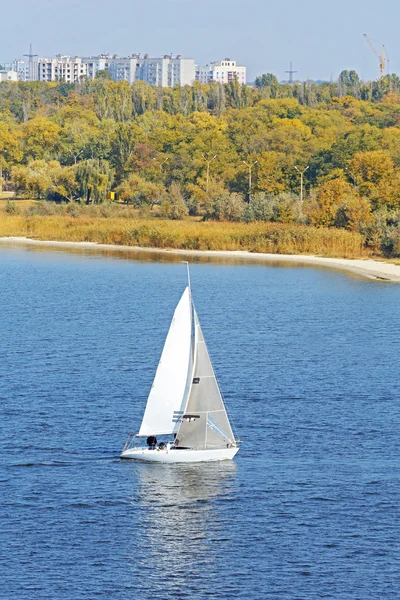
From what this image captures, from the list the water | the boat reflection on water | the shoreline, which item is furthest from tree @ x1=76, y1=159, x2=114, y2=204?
the boat reflection on water

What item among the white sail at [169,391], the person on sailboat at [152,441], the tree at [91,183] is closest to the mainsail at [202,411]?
the white sail at [169,391]

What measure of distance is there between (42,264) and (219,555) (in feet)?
256

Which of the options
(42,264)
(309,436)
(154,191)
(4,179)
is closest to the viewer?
Answer: (309,436)

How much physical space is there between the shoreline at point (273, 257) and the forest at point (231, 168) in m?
5.93

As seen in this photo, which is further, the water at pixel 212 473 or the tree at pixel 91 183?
the tree at pixel 91 183

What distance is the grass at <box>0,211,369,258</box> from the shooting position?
115250 millimetres

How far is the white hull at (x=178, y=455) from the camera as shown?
39.8 metres

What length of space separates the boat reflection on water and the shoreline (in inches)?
2328

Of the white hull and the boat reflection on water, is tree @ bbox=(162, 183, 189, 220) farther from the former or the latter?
the boat reflection on water

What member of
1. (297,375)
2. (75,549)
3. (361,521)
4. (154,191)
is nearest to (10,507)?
(75,549)

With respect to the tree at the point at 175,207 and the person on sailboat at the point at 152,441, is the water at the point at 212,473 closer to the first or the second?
the person on sailboat at the point at 152,441

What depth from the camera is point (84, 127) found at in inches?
7539

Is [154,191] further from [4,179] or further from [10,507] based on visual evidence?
[10,507]

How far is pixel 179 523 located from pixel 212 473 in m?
4.41
